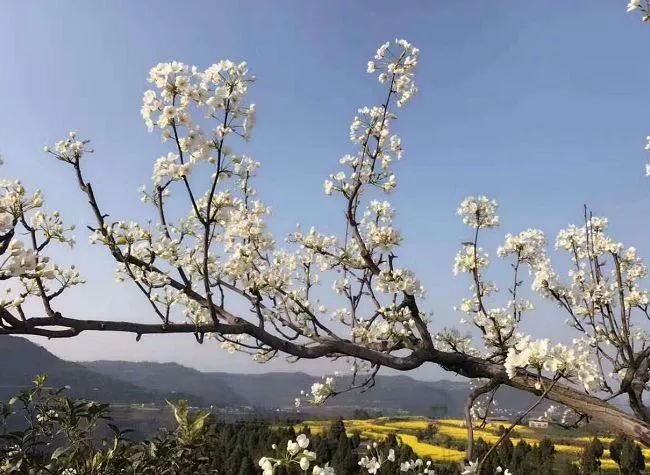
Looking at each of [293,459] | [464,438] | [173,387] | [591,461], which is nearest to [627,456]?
[591,461]

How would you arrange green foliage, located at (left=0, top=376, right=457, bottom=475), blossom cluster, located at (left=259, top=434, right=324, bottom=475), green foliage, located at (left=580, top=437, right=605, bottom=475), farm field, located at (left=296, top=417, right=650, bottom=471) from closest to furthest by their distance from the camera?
blossom cluster, located at (left=259, top=434, right=324, bottom=475) → green foliage, located at (left=0, top=376, right=457, bottom=475) → green foliage, located at (left=580, top=437, right=605, bottom=475) → farm field, located at (left=296, top=417, right=650, bottom=471)

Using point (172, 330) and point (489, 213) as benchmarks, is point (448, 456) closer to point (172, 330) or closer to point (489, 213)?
point (489, 213)

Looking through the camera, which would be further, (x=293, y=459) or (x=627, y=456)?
(x=627, y=456)

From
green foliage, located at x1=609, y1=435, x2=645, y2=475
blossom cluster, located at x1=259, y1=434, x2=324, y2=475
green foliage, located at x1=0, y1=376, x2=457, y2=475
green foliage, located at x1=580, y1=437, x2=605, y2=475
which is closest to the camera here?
blossom cluster, located at x1=259, y1=434, x2=324, y2=475

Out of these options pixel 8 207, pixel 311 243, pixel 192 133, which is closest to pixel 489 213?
pixel 311 243

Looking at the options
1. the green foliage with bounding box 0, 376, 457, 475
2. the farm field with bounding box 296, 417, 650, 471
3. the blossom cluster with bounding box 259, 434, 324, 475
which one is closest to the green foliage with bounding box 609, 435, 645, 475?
the farm field with bounding box 296, 417, 650, 471

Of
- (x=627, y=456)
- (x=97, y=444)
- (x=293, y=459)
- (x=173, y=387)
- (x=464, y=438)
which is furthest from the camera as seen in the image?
(x=173, y=387)

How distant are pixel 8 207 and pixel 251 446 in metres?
19.8

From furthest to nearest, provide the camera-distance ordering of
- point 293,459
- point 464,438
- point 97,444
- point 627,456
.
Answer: point 464,438 < point 627,456 < point 97,444 < point 293,459

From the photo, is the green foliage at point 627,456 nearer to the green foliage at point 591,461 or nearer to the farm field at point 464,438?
the green foliage at point 591,461

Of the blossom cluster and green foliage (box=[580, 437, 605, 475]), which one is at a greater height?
the blossom cluster

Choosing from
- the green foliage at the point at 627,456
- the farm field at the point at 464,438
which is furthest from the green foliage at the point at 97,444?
the green foliage at the point at 627,456

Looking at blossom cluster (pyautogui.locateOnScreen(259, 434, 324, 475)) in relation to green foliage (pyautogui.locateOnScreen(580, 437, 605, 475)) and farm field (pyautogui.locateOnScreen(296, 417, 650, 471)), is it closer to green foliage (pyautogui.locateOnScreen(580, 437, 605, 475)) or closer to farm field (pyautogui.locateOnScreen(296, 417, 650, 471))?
farm field (pyautogui.locateOnScreen(296, 417, 650, 471))

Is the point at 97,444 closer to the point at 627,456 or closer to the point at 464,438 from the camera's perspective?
the point at 627,456
